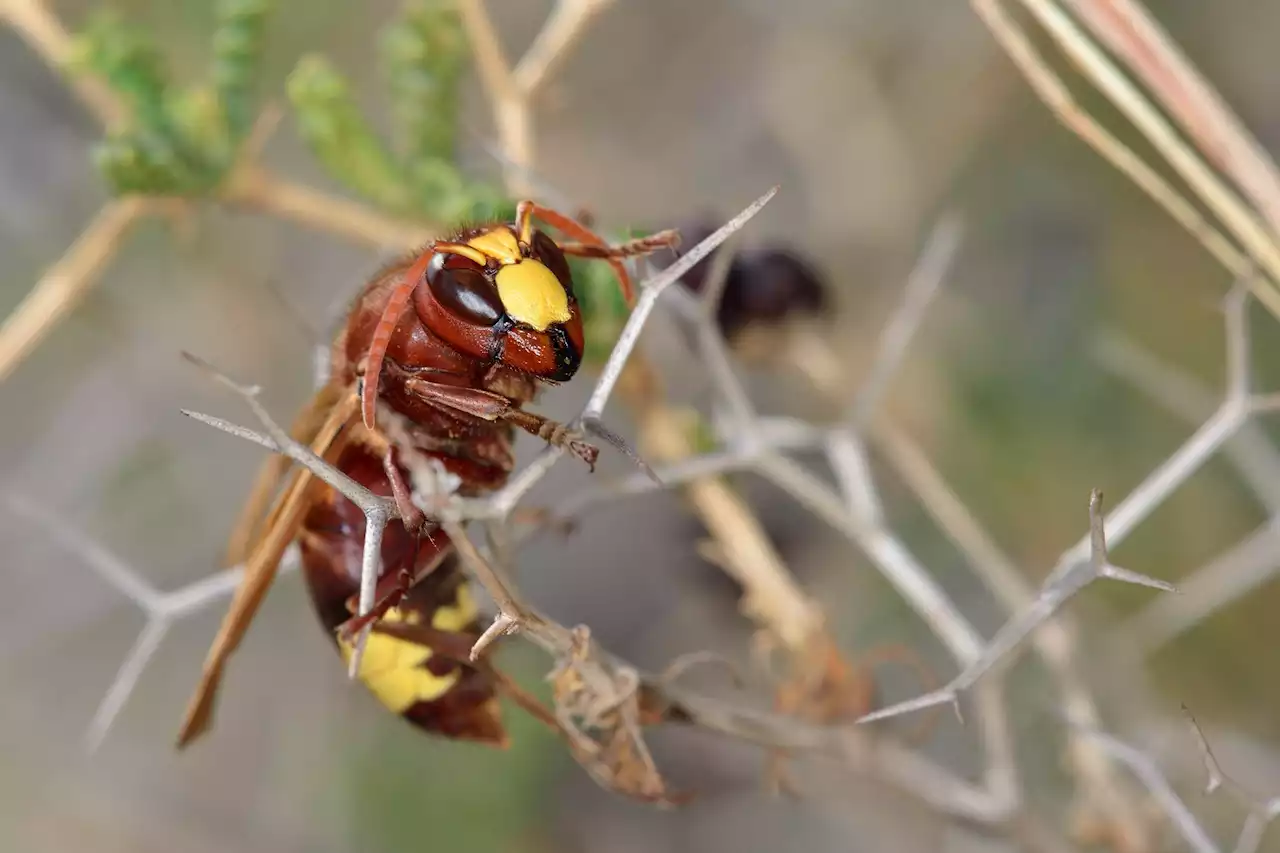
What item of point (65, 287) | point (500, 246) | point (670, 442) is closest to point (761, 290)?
point (670, 442)

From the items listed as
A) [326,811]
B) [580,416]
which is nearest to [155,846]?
[326,811]

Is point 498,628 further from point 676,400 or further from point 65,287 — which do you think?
point 676,400

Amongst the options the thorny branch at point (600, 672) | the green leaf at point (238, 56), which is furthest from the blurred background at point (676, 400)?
the thorny branch at point (600, 672)

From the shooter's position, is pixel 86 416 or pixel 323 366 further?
pixel 86 416

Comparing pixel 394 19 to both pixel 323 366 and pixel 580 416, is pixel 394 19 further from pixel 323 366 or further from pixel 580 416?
pixel 580 416

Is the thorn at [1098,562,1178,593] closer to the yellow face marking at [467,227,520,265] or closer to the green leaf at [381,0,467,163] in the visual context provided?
the yellow face marking at [467,227,520,265]

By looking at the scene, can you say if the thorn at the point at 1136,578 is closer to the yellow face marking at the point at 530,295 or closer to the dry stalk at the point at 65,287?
the yellow face marking at the point at 530,295

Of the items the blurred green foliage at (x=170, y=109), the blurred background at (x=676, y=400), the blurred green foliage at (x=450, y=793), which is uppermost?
the blurred green foliage at (x=170, y=109)
